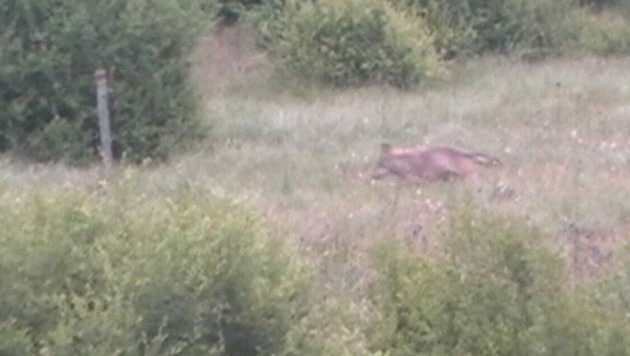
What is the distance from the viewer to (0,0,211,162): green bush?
17.2 m

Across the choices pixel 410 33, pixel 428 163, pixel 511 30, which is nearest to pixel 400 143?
pixel 428 163

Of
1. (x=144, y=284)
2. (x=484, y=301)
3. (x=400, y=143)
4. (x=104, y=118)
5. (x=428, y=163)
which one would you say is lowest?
(x=400, y=143)

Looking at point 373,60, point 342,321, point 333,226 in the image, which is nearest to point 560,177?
point 333,226

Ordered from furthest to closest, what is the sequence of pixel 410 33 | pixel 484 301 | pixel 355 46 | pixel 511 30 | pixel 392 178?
pixel 511 30 < pixel 410 33 < pixel 355 46 < pixel 392 178 < pixel 484 301

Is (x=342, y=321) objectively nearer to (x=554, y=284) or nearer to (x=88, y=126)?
(x=554, y=284)

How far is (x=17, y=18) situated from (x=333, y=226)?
550cm

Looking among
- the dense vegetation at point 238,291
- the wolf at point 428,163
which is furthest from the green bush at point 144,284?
the wolf at point 428,163

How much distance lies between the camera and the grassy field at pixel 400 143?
13.1 m

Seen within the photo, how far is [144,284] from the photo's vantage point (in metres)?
8.52

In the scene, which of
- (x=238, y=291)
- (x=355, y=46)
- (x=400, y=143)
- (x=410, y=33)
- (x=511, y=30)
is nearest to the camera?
(x=238, y=291)

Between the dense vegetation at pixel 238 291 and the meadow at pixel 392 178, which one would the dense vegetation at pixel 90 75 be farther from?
the dense vegetation at pixel 238 291

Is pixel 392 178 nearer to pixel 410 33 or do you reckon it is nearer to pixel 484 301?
pixel 484 301

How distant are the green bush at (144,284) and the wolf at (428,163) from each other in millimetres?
5864

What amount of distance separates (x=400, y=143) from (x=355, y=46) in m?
6.26
